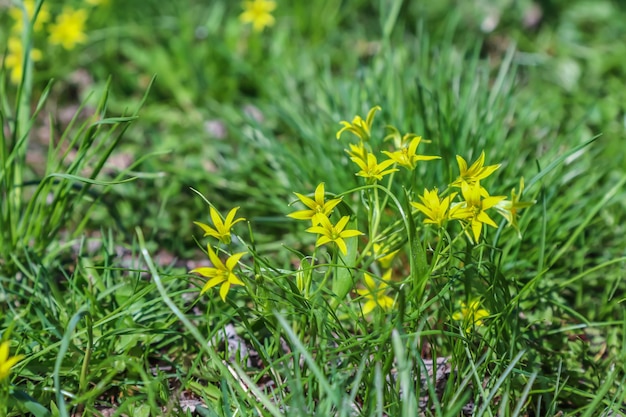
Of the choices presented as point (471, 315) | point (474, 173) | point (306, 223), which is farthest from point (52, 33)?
point (471, 315)

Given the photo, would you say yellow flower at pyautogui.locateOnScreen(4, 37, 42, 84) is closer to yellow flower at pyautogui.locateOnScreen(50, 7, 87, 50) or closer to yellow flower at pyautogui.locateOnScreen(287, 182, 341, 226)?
yellow flower at pyautogui.locateOnScreen(50, 7, 87, 50)

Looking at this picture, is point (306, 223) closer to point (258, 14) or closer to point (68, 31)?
point (258, 14)

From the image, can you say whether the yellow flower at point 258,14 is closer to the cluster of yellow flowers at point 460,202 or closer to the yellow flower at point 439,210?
the cluster of yellow flowers at point 460,202

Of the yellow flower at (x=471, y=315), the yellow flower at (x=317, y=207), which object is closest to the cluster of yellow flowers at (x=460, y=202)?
the yellow flower at (x=471, y=315)

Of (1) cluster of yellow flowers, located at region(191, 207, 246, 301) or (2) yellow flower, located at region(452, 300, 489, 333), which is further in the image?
(2) yellow flower, located at region(452, 300, 489, 333)

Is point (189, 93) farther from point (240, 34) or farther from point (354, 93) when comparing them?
point (354, 93)

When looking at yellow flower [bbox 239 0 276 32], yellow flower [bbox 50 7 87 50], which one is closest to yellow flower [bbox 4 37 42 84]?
yellow flower [bbox 50 7 87 50]

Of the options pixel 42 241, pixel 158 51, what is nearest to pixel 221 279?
pixel 42 241
